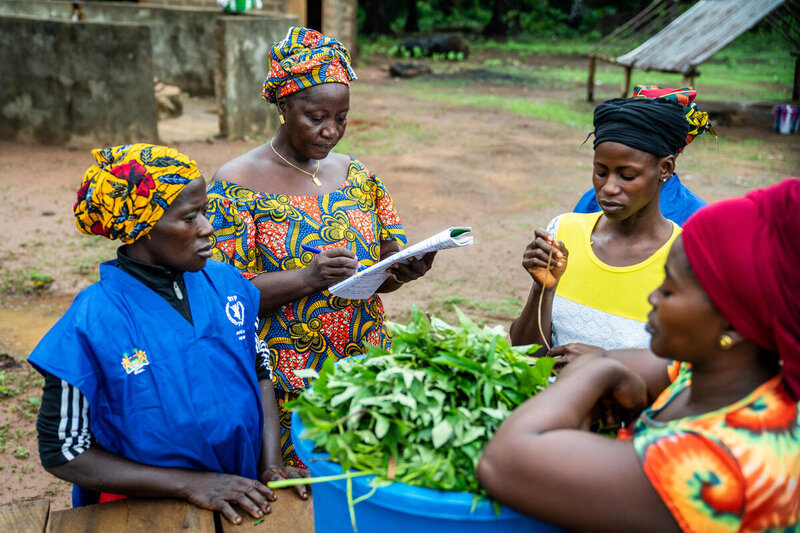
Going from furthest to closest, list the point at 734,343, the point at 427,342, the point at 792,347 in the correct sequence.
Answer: the point at 427,342, the point at 734,343, the point at 792,347

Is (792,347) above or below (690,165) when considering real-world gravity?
above

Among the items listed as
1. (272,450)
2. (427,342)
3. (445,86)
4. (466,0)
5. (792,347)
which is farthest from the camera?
(466,0)

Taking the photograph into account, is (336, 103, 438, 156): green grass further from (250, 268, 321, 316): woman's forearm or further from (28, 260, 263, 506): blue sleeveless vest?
(28, 260, 263, 506): blue sleeveless vest

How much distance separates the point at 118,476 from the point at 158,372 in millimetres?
287

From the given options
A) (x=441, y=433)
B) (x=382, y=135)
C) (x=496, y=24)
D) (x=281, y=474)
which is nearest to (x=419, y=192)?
(x=382, y=135)

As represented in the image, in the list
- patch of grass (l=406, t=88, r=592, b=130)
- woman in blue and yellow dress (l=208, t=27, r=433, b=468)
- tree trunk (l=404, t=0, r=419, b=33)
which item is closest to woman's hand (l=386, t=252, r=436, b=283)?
woman in blue and yellow dress (l=208, t=27, r=433, b=468)

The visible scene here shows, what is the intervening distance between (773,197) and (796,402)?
0.37 meters

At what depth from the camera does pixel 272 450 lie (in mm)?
2318

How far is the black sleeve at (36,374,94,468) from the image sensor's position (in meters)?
1.88

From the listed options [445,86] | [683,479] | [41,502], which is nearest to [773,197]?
[683,479]

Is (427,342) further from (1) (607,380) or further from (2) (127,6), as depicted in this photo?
(2) (127,6)

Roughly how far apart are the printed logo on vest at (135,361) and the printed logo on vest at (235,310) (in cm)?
30

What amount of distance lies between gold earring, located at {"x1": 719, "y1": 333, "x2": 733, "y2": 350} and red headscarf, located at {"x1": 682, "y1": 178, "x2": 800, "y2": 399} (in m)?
0.03

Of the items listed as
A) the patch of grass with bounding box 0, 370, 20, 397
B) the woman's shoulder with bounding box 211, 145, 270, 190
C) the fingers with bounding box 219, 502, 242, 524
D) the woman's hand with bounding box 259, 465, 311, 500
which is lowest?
the patch of grass with bounding box 0, 370, 20, 397
